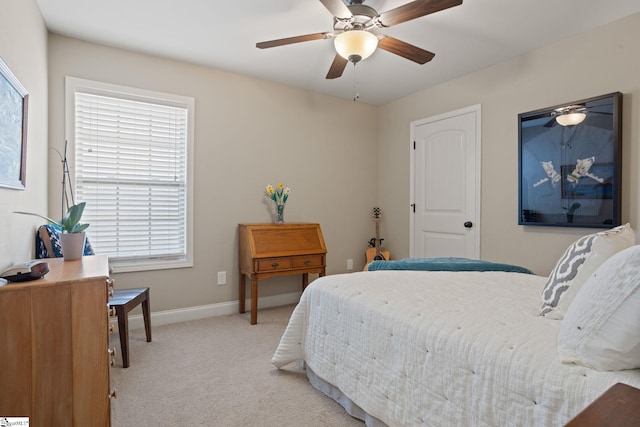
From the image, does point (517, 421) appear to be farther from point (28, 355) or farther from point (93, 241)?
point (93, 241)

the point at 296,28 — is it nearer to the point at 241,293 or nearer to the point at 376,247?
the point at 241,293

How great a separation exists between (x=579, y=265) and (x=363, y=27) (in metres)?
1.88

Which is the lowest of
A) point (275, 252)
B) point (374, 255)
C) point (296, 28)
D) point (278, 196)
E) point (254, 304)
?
point (254, 304)

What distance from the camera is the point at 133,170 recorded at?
316 centimetres

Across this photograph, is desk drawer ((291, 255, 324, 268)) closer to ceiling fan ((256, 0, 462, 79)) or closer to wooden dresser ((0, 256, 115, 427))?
ceiling fan ((256, 0, 462, 79))

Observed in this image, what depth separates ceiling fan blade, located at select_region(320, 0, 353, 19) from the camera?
6.38ft

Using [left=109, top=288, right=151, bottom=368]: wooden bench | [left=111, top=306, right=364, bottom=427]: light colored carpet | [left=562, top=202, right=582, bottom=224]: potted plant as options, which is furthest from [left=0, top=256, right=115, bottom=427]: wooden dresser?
[left=562, top=202, right=582, bottom=224]: potted plant

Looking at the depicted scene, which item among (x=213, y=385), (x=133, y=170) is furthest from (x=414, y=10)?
(x=133, y=170)

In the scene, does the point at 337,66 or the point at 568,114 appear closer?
the point at 337,66

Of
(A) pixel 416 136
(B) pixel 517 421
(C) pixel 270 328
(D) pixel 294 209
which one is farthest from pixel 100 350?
(A) pixel 416 136

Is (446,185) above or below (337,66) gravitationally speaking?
below

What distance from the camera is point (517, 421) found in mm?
1024

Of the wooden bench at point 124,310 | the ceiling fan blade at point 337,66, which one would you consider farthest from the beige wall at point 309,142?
the ceiling fan blade at point 337,66

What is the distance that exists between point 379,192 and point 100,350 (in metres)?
3.80
